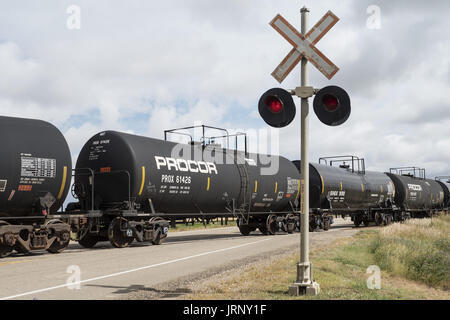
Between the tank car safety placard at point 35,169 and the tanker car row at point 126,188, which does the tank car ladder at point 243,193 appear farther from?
the tank car safety placard at point 35,169

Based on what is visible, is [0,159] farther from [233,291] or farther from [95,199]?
[233,291]

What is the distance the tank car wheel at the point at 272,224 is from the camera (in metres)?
24.1

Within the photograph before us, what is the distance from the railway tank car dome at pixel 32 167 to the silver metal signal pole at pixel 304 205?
30.2 feet

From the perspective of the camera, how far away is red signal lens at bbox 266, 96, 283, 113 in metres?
7.92

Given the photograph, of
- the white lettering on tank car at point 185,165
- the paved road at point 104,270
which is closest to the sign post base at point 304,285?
the paved road at point 104,270

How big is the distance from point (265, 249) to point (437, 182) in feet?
119

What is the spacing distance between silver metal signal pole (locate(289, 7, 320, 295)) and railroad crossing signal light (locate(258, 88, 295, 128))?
241 mm

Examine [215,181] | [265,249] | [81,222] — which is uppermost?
[215,181]

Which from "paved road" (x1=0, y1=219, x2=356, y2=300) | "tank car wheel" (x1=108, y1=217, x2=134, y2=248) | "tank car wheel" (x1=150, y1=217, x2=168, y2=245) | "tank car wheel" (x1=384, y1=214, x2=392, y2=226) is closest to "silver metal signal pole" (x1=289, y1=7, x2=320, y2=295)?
"paved road" (x1=0, y1=219, x2=356, y2=300)

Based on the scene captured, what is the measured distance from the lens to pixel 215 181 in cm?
1975

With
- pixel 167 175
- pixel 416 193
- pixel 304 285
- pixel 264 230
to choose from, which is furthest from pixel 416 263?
pixel 416 193

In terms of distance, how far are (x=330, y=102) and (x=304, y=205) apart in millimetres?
1724

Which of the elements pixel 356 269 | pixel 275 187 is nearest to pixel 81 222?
pixel 356 269

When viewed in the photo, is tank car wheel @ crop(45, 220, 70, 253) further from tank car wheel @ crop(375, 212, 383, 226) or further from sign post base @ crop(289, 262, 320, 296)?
tank car wheel @ crop(375, 212, 383, 226)
